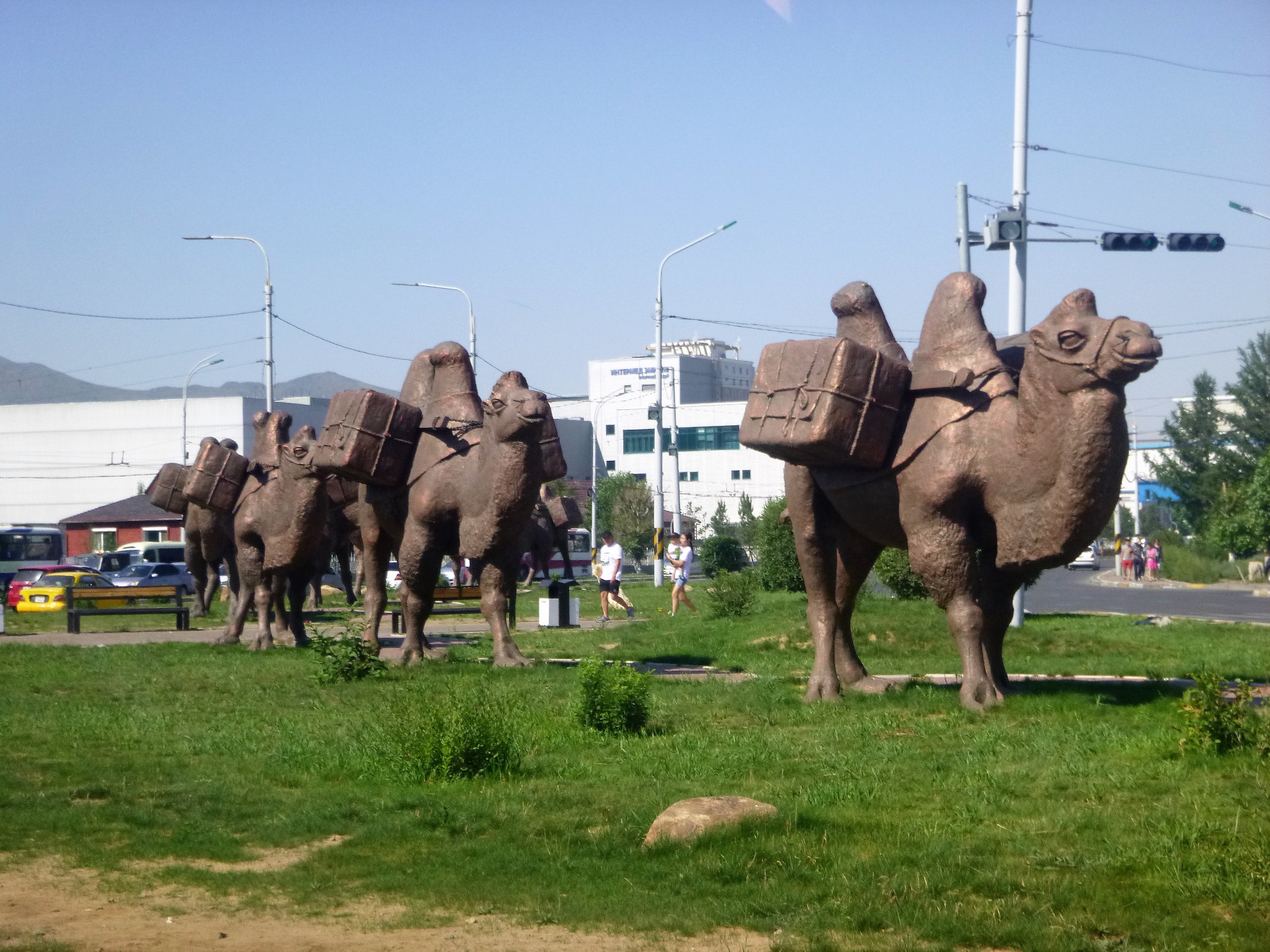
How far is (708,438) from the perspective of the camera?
7962 cm

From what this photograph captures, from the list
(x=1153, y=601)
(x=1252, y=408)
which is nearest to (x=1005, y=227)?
(x=1153, y=601)

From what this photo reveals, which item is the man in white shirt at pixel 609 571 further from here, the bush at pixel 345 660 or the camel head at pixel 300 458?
the bush at pixel 345 660

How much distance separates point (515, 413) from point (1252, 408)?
62.1 meters

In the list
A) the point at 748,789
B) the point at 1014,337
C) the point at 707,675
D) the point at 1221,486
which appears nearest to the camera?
the point at 748,789

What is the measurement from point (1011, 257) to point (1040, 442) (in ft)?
36.6

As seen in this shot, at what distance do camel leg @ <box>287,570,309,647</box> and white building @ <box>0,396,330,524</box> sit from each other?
55495mm

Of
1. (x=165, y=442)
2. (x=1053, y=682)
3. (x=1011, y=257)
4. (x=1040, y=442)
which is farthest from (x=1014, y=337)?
(x=165, y=442)

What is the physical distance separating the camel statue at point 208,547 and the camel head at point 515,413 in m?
7.70

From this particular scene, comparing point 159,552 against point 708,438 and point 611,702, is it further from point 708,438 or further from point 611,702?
point 611,702

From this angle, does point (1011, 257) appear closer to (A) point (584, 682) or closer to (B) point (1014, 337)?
(B) point (1014, 337)

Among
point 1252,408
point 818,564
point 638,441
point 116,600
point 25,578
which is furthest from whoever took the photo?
point 638,441

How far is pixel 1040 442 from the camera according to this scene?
10414 mm

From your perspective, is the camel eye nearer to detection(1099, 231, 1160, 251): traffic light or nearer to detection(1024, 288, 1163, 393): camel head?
detection(1024, 288, 1163, 393): camel head

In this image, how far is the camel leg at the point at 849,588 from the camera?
1262cm
